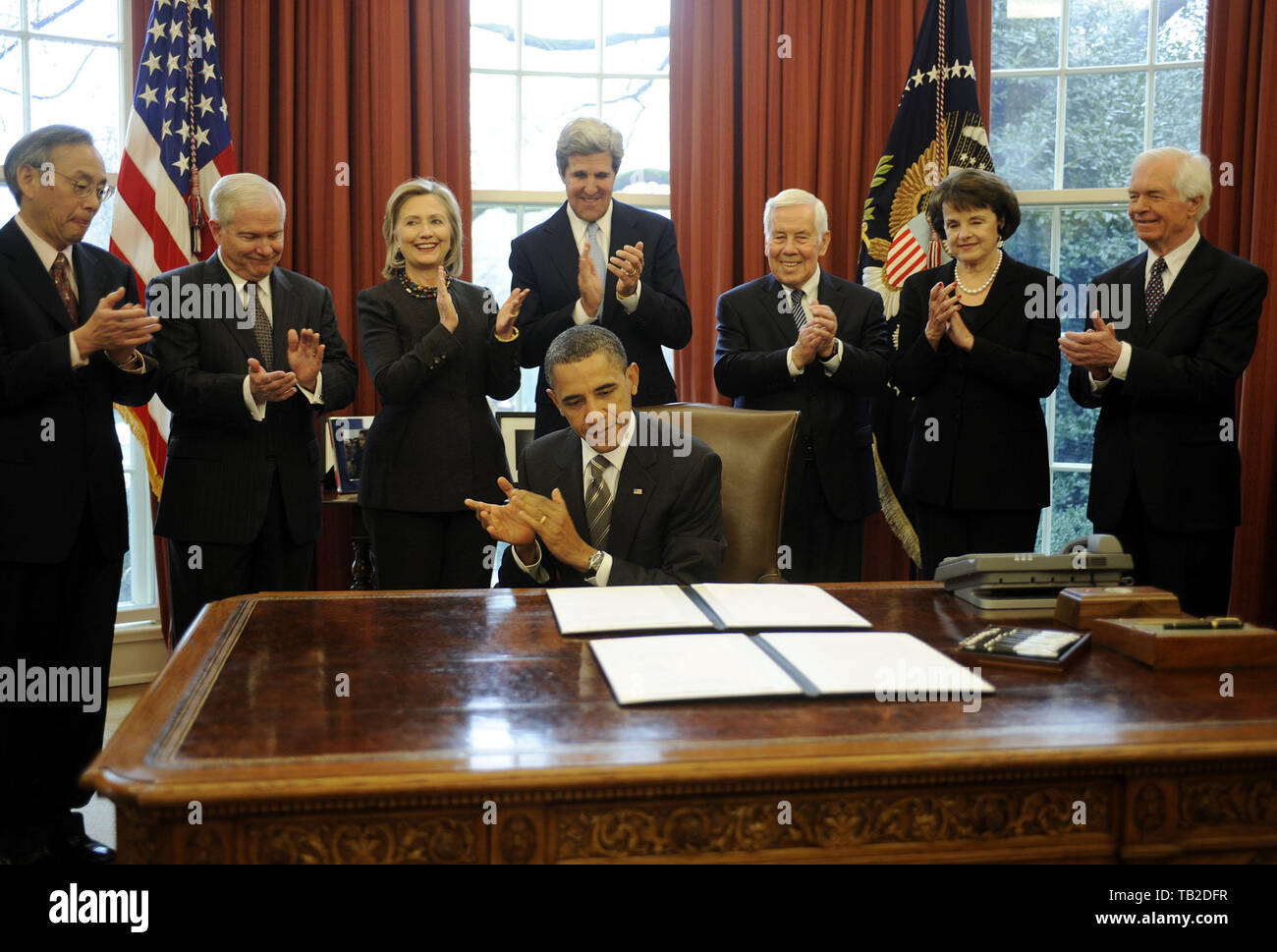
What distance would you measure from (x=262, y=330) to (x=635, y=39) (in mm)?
2564

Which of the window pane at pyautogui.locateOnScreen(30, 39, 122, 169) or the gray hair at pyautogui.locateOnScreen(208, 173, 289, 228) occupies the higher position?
the window pane at pyautogui.locateOnScreen(30, 39, 122, 169)

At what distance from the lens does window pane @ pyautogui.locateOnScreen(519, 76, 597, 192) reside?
4.90 m

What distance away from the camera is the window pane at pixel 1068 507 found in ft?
16.5

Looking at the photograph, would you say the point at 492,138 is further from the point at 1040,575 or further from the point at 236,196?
the point at 1040,575

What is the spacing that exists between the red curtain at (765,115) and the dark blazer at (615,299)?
1.14m

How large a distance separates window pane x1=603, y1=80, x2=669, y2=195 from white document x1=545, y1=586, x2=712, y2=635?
3116mm

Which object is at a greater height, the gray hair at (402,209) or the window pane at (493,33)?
the window pane at (493,33)

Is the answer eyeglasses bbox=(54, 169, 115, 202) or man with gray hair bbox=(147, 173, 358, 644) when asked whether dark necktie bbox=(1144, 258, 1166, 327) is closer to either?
man with gray hair bbox=(147, 173, 358, 644)

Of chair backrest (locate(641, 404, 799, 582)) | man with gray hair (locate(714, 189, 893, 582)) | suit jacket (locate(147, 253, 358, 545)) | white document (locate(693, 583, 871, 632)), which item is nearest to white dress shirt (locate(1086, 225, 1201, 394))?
Answer: man with gray hair (locate(714, 189, 893, 582))

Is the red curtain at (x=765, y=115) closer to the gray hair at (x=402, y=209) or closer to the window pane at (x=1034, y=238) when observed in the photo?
the window pane at (x=1034, y=238)

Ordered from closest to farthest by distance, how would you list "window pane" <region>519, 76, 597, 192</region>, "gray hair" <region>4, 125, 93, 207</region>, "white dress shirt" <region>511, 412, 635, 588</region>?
"white dress shirt" <region>511, 412, 635, 588</region>
"gray hair" <region>4, 125, 93, 207</region>
"window pane" <region>519, 76, 597, 192</region>

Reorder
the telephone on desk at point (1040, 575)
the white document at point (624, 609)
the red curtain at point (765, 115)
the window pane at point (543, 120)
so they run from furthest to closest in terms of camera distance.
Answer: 1. the window pane at point (543, 120)
2. the red curtain at point (765, 115)
3. the telephone on desk at point (1040, 575)
4. the white document at point (624, 609)

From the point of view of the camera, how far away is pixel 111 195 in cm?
456

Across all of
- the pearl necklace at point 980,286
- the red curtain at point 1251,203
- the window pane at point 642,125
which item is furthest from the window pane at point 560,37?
the red curtain at point 1251,203
